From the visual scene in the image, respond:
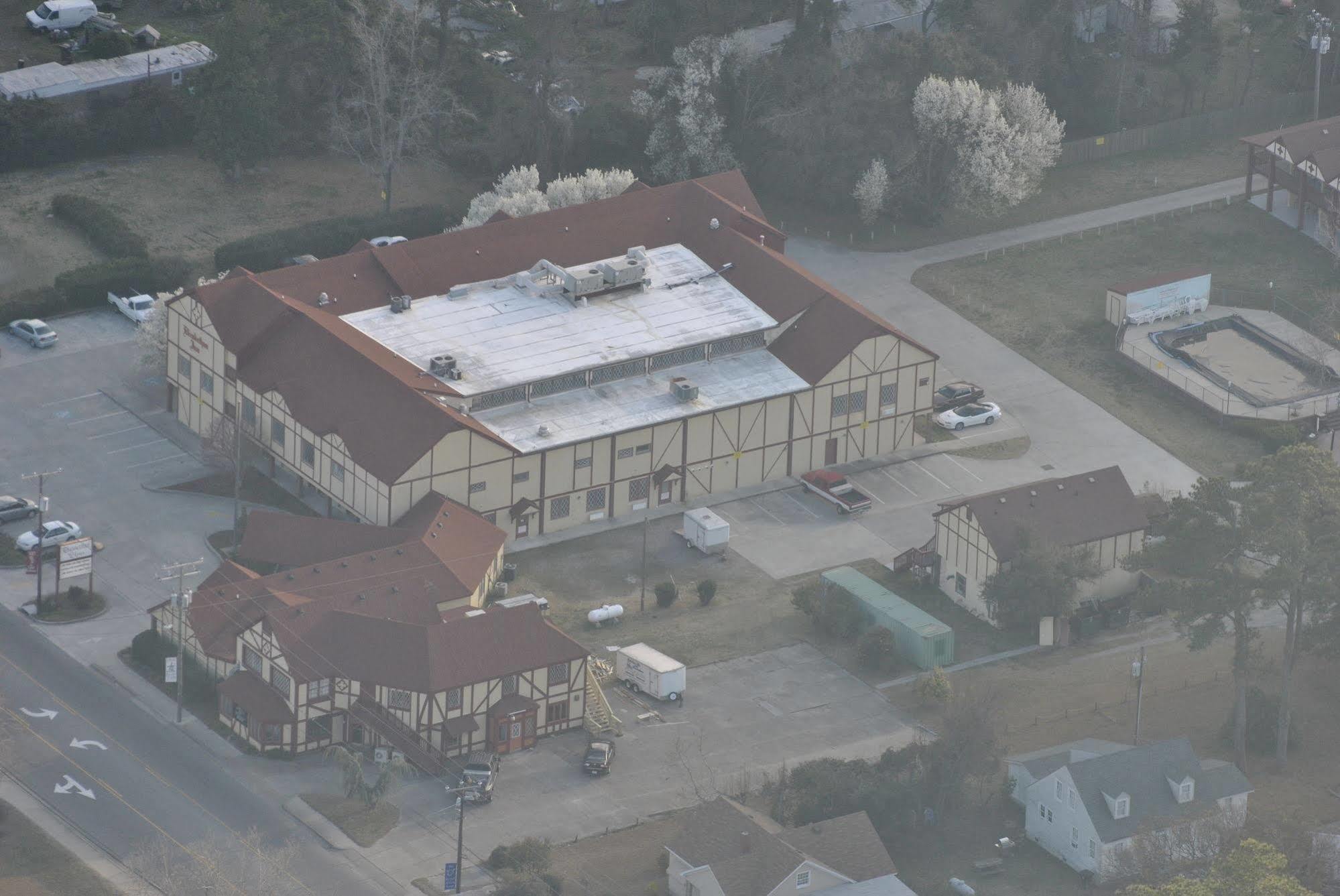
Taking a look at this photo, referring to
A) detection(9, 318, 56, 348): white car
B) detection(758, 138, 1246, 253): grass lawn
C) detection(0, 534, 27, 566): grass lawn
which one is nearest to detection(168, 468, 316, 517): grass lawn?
detection(0, 534, 27, 566): grass lawn

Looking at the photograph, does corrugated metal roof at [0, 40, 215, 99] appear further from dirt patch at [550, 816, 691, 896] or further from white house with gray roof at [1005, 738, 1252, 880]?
white house with gray roof at [1005, 738, 1252, 880]

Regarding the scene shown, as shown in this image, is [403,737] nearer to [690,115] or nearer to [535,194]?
[535,194]

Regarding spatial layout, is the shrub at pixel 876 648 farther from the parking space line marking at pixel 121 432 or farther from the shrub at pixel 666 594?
Answer: the parking space line marking at pixel 121 432

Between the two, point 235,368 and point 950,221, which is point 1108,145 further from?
point 235,368

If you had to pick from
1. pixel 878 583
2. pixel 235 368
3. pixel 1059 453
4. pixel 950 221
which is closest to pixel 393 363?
pixel 235 368

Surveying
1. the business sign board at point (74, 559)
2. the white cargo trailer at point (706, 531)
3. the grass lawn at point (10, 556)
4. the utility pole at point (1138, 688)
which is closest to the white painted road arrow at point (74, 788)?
the business sign board at point (74, 559)
